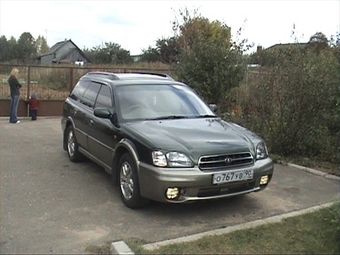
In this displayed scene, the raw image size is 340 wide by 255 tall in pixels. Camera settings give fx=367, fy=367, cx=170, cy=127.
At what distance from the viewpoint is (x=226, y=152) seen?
4285 mm

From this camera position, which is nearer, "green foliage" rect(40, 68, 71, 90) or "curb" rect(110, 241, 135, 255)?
"curb" rect(110, 241, 135, 255)

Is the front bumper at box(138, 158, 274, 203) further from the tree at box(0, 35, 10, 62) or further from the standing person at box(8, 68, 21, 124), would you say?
Result: the tree at box(0, 35, 10, 62)

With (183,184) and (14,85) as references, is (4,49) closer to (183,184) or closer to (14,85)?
(14,85)

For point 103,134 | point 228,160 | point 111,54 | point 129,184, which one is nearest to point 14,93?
point 103,134

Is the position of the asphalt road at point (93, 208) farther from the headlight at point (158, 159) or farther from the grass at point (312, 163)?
the headlight at point (158, 159)

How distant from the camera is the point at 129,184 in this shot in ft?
15.4

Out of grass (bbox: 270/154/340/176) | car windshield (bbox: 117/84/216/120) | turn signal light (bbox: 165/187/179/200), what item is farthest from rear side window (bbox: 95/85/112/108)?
grass (bbox: 270/154/340/176)

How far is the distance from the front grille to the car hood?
55mm

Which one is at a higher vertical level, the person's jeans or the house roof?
the house roof

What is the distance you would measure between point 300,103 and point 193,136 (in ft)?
11.7

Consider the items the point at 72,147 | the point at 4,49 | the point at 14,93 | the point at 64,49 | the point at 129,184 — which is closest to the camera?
the point at 129,184

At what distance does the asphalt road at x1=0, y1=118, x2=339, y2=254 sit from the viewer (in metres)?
3.89

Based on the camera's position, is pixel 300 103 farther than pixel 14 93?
No

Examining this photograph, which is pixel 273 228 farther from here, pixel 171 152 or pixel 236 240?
pixel 171 152
